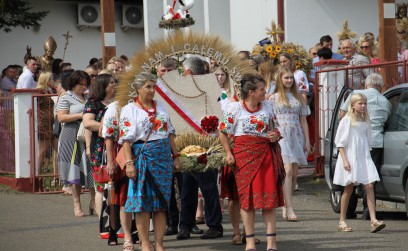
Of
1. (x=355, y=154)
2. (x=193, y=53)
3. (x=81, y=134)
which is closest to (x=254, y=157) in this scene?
(x=193, y=53)

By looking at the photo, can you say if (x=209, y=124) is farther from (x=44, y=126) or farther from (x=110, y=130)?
(x=44, y=126)

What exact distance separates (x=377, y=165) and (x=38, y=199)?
601 centimetres

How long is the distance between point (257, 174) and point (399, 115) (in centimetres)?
303

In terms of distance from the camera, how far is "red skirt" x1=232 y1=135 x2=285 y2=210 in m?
10.2

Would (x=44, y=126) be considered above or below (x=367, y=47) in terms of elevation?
below

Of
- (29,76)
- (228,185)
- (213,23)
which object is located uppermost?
(213,23)

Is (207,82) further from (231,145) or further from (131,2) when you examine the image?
(131,2)

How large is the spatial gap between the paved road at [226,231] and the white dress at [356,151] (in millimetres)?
591

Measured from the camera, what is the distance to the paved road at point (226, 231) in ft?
36.4

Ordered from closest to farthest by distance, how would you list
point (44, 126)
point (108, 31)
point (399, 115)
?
point (399, 115)
point (44, 126)
point (108, 31)

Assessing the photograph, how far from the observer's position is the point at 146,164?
10.2 meters

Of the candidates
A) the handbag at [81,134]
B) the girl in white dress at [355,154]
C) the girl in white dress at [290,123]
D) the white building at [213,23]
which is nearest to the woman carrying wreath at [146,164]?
the girl in white dress at [355,154]

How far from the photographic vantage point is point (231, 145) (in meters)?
10.7

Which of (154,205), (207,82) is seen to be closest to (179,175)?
(207,82)
